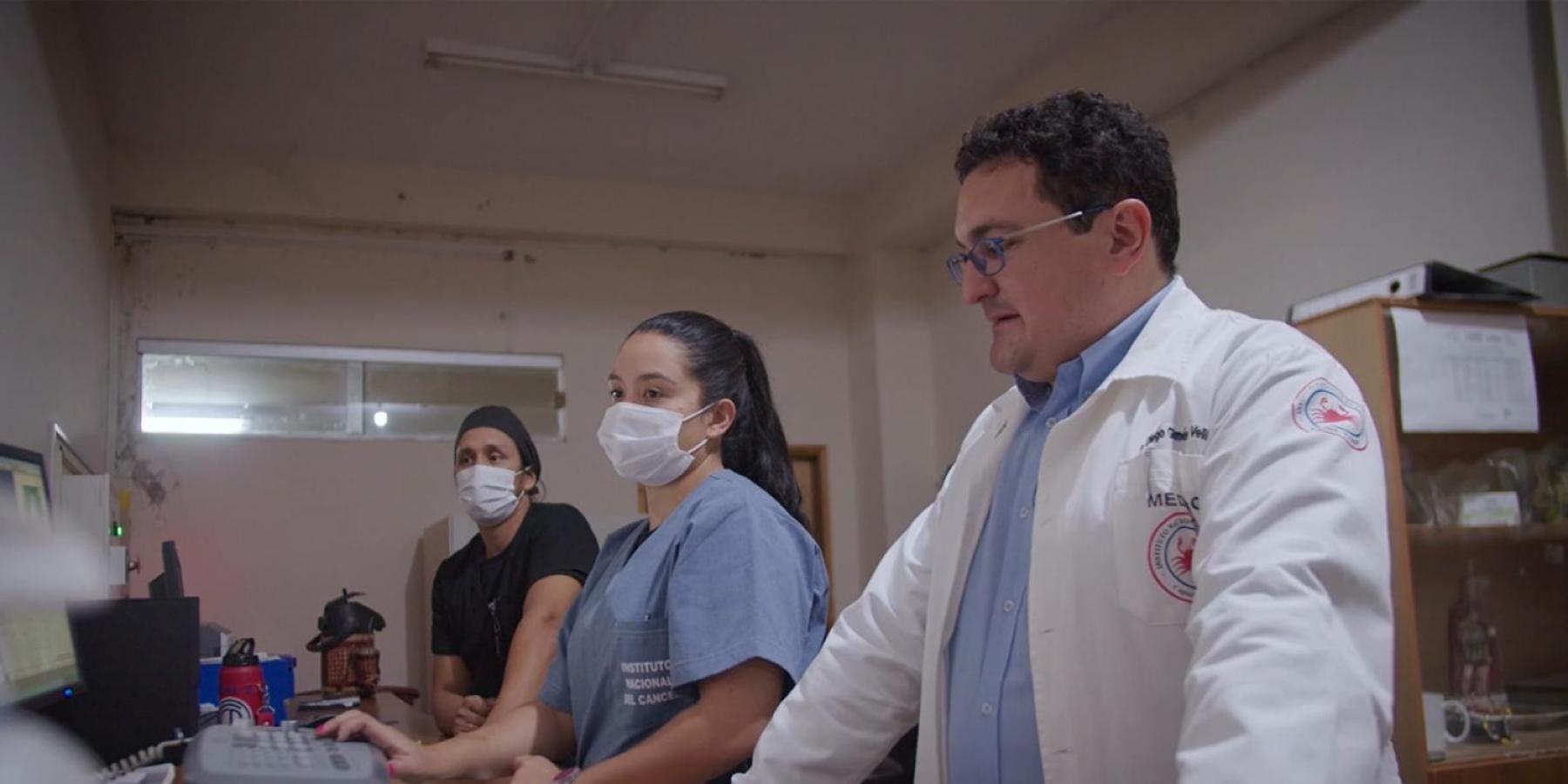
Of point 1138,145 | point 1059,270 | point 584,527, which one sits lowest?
point 584,527

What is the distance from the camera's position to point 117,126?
4.17 meters

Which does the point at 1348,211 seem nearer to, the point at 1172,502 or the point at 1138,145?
the point at 1138,145

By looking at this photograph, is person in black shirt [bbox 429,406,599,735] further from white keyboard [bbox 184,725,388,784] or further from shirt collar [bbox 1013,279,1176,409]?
shirt collar [bbox 1013,279,1176,409]

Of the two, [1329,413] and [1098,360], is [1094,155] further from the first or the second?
[1329,413]

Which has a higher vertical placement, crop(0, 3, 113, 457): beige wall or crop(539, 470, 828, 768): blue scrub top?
crop(0, 3, 113, 457): beige wall

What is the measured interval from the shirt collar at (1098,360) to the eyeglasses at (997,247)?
12 cm

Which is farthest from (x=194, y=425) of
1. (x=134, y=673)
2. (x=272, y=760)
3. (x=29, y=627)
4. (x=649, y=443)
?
(x=272, y=760)

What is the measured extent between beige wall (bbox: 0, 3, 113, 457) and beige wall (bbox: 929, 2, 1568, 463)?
3286 millimetres

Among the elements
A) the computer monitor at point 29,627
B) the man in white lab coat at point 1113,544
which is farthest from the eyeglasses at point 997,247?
the computer monitor at point 29,627

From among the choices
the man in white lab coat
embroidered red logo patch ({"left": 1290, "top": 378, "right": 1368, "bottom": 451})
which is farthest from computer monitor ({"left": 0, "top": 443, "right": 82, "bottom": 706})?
embroidered red logo patch ({"left": 1290, "top": 378, "right": 1368, "bottom": 451})

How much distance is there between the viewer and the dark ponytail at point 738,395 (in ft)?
5.64

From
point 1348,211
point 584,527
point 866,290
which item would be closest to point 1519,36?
point 1348,211

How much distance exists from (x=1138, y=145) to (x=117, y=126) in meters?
4.25

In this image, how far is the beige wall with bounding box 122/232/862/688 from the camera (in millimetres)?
4336
